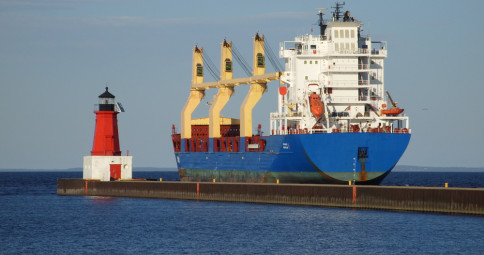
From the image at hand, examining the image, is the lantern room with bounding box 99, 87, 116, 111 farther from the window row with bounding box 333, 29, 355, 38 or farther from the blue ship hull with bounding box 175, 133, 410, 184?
the window row with bounding box 333, 29, 355, 38

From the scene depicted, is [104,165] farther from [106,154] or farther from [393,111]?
[393,111]

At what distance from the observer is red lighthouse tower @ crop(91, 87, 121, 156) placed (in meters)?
64.8

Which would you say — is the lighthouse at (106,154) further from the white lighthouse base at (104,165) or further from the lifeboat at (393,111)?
the lifeboat at (393,111)

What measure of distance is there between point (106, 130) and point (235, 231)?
2656 cm

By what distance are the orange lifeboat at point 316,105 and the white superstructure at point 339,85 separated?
0.35 meters

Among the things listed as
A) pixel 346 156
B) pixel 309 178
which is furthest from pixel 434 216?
pixel 309 178

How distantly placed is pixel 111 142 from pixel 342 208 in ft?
74.6

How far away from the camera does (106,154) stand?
6500 cm

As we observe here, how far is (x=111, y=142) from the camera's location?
65.0 metres

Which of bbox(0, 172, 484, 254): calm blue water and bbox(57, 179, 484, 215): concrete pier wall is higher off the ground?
bbox(57, 179, 484, 215): concrete pier wall

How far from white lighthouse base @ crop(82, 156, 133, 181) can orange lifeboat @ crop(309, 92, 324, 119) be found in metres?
14.9

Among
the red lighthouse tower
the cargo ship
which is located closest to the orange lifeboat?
the cargo ship

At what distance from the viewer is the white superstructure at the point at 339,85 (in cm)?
5900

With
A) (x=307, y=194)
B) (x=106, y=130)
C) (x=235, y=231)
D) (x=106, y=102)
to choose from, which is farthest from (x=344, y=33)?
(x=235, y=231)
